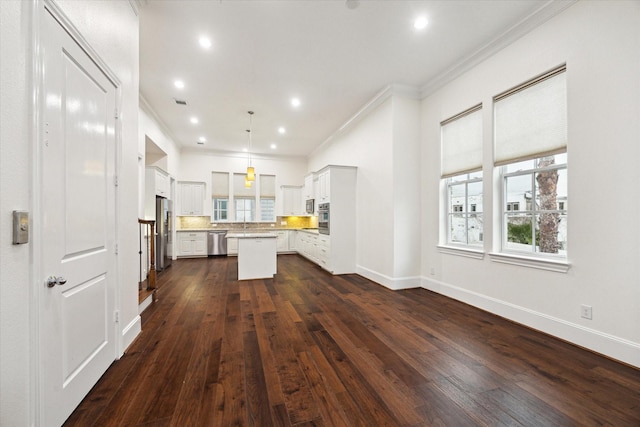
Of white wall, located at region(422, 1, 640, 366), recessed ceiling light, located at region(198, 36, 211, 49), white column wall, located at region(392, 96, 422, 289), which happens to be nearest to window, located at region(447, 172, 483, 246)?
white column wall, located at region(392, 96, 422, 289)

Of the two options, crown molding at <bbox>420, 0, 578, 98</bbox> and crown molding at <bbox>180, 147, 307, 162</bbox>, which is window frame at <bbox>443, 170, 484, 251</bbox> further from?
crown molding at <bbox>180, 147, 307, 162</bbox>

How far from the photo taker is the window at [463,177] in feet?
12.0

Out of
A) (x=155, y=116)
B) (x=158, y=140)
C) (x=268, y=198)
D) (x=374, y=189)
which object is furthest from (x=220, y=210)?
(x=374, y=189)

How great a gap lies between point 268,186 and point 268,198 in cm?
42

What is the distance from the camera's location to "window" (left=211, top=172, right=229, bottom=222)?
28.0 feet

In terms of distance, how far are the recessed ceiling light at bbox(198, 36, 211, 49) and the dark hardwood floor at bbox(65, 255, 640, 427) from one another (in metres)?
3.45

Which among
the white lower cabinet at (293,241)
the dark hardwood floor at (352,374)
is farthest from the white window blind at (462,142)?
the white lower cabinet at (293,241)

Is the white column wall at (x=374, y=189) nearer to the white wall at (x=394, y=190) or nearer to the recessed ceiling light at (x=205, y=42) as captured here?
the white wall at (x=394, y=190)

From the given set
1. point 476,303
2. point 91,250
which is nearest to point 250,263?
point 91,250

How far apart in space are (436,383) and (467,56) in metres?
4.00

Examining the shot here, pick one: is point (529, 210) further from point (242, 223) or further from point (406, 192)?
point (242, 223)

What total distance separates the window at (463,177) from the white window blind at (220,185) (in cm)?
684

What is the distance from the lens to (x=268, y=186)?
905 cm

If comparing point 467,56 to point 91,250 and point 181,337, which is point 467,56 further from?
point 181,337
